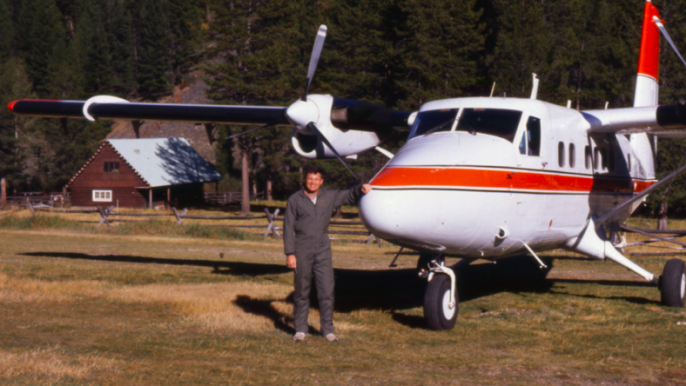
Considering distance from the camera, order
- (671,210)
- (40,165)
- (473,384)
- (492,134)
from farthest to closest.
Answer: (40,165) → (671,210) → (492,134) → (473,384)

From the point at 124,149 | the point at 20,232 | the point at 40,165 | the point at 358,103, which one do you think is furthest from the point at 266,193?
the point at 358,103

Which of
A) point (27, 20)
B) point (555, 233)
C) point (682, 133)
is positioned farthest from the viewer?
point (27, 20)

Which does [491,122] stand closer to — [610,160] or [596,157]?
[596,157]

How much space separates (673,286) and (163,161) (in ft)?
181

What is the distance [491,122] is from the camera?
8.70 metres

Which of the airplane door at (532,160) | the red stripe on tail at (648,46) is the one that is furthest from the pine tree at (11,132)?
the airplane door at (532,160)

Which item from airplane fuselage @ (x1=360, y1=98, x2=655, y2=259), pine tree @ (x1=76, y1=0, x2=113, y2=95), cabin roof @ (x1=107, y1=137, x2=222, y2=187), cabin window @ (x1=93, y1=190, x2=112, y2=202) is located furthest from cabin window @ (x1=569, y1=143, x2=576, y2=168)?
pine tree @ (x1=76, y1=0, x2=113, y2=95)

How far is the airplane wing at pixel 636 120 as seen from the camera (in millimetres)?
10039

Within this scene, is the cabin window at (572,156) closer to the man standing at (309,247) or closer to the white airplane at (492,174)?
the white airplane at (492,174)

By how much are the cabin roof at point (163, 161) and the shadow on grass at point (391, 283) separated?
1608 inches

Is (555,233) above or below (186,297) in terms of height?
above

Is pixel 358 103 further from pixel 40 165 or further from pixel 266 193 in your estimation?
pixel 40 165

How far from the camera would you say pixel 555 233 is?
31.8ft

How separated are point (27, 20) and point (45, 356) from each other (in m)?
98.1
